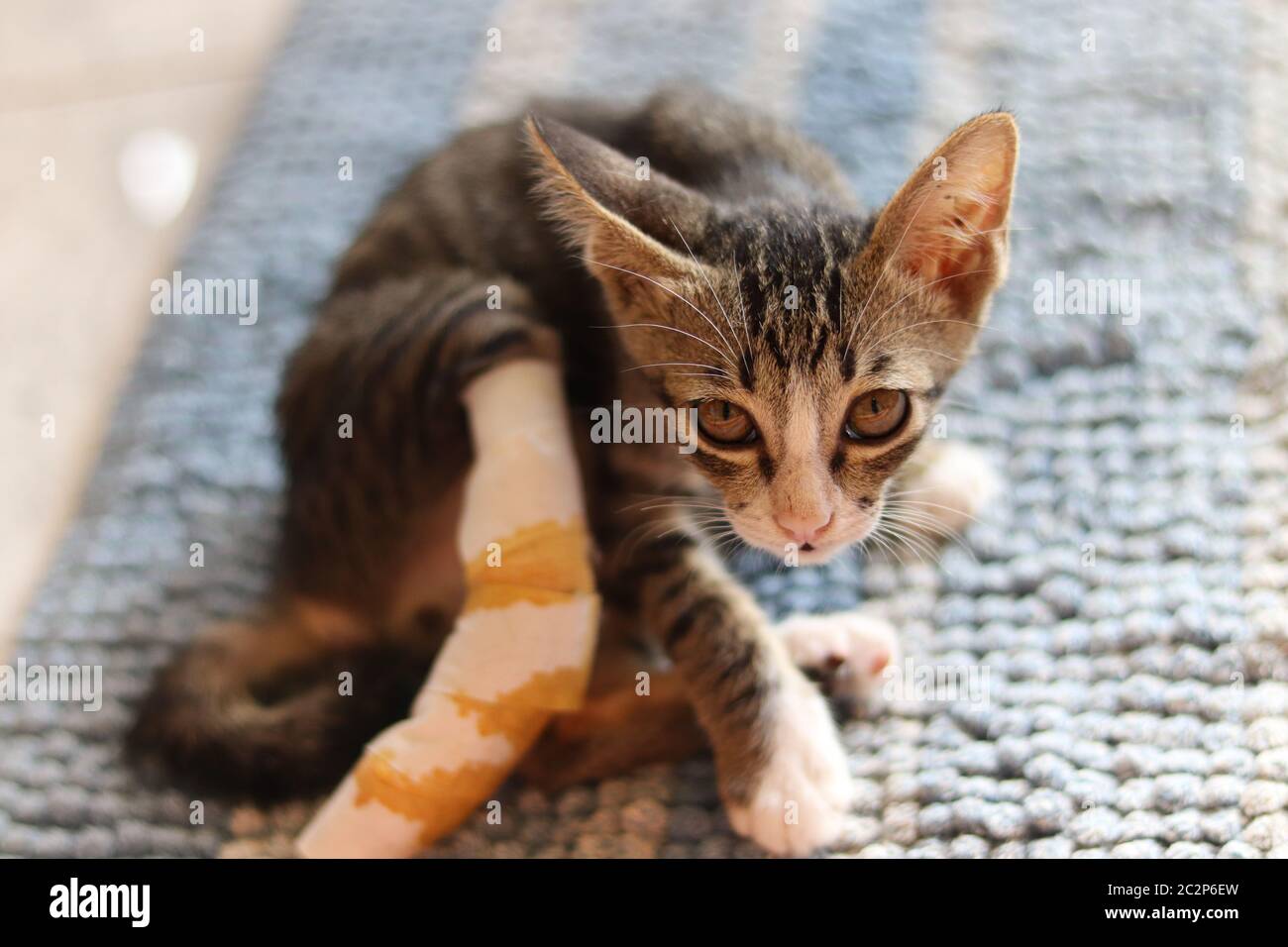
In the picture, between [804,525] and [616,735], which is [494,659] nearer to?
[616,735]

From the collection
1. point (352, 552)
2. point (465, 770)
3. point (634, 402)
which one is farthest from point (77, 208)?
point (465, 770)

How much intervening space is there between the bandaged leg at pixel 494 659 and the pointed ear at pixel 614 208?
187mm

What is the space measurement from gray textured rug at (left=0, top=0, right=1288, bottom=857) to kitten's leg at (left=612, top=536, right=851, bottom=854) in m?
0.05

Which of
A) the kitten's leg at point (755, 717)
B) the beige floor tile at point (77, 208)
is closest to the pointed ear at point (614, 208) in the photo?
the kitten's leg at point (755, 717)

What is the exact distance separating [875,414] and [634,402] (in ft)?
0.97

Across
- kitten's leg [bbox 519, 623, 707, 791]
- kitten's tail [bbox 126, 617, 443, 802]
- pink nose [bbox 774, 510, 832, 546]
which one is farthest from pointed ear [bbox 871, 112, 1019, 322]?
kitten's tail [bbox 126, 617, 443, 802]

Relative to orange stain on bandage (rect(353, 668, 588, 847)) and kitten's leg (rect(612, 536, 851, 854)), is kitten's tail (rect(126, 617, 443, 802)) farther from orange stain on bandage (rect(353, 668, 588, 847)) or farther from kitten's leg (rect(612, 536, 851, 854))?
kitten's leg (rect(612, 536, 851, 854))

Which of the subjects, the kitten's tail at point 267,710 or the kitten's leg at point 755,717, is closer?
the kitten's leg at point 755,717

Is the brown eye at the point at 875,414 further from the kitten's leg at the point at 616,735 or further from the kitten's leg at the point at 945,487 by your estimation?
the kitten's leg at the point at 616,735

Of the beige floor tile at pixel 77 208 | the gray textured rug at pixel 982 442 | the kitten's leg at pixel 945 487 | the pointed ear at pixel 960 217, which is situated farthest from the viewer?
the beige floor tile at pixel 77 208

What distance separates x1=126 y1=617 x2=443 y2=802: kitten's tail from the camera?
1.24 meters

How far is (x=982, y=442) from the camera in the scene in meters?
1.50

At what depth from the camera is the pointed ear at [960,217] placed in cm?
104
